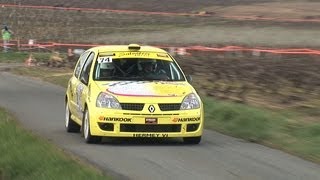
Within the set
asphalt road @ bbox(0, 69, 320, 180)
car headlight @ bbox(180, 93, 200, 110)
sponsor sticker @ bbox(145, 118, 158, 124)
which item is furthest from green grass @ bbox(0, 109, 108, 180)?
car headlight @ bbox(180, 93, 200, 110)

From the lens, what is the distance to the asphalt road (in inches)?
385

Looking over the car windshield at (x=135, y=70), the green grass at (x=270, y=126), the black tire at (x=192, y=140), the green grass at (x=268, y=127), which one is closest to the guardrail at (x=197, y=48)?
the green grass at (x=270, y=126)

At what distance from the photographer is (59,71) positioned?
3316cm

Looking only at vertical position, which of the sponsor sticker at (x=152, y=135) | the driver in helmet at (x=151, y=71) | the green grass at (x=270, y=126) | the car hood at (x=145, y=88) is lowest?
the green grass at (x=270, y=126)

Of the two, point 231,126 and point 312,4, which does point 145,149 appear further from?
point 312,4

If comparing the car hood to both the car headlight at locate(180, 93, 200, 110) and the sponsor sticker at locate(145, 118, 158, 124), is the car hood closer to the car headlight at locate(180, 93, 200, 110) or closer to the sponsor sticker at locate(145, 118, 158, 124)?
the car headlight at locate(180, 93, 200, 110)

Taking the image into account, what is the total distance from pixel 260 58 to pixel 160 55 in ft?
71.8

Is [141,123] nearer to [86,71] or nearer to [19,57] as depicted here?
[86,71]

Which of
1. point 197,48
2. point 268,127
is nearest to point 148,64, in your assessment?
point 268,127

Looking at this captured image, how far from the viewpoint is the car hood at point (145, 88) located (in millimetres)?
12047

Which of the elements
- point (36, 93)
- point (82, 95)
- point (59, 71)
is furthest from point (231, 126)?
point (59, 71)

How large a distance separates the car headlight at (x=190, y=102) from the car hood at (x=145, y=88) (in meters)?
0.08

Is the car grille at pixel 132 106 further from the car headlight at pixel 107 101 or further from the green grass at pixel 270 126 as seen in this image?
the green grass at pixel 270 126

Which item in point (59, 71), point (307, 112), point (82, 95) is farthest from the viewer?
point (59, 71)
